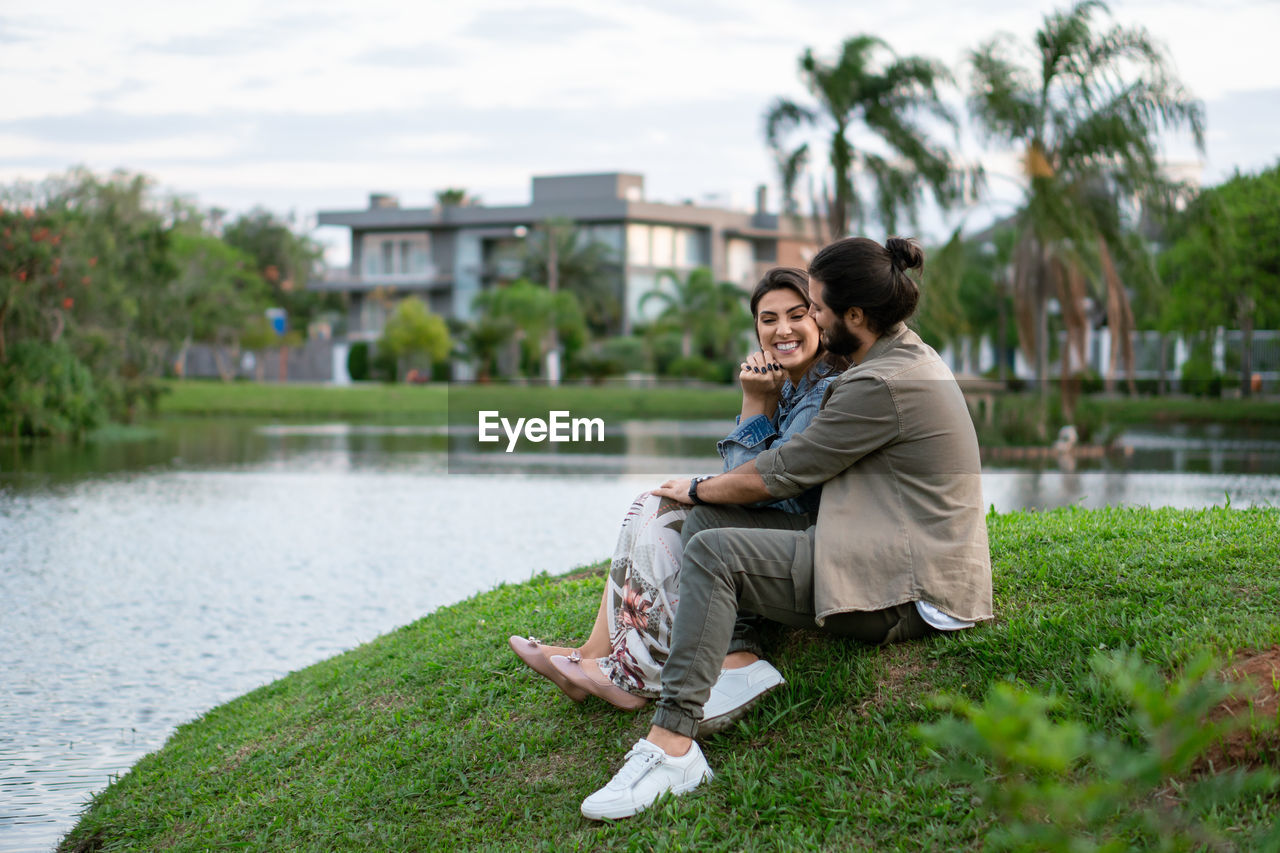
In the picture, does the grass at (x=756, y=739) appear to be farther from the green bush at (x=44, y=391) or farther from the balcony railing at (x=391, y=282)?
the balcony railing at (x=391, y=282)

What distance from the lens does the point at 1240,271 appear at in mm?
32219

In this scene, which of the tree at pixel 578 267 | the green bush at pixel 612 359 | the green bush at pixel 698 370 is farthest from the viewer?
the tree at pixel 578 267

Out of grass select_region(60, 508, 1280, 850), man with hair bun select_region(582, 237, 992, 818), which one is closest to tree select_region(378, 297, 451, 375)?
grass select_region(60, 508, 1280, 850)

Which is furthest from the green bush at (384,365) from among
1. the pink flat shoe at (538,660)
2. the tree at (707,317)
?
the pink flat shoe at (538,660)

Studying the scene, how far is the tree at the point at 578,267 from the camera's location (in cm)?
5962

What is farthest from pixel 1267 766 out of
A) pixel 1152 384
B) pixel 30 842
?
pixel 1152 384

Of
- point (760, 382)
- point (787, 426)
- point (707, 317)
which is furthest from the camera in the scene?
point (707, 317)

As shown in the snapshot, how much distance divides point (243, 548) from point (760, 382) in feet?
31.7

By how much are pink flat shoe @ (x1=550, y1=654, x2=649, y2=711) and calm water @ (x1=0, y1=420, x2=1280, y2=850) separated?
66.5 inches

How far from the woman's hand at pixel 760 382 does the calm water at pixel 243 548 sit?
2.00 meters

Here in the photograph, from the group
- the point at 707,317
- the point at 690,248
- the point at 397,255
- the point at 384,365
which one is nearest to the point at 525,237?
the point at 690,248

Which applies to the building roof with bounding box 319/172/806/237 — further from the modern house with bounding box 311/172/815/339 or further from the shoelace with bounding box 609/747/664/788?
the shoelace with bounding box 609/747/664/788

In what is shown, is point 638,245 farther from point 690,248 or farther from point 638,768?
point 638,768

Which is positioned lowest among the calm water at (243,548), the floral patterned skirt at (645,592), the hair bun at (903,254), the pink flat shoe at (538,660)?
the calm water at (243,548)
